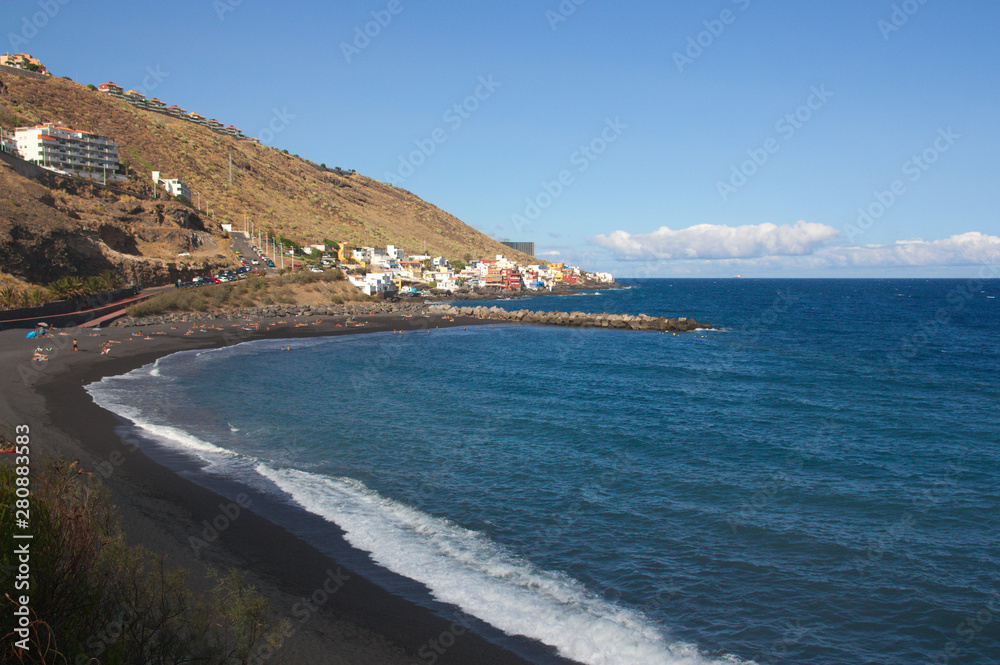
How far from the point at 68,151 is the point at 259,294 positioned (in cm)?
3626

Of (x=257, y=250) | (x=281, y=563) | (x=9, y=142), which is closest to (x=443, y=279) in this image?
(x=257, y=250)

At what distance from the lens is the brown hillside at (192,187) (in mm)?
57991

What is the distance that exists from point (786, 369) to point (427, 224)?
16624 cm

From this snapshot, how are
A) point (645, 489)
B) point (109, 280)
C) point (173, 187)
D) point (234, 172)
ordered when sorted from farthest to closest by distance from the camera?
point (234, 172)
point (173, 187)
point (109, 280)
point (645, 489)

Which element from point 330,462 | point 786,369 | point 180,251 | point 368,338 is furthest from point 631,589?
point 180,251

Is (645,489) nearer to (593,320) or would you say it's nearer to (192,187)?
(593,320)

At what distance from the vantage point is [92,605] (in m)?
5.50

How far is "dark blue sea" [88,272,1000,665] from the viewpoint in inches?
362

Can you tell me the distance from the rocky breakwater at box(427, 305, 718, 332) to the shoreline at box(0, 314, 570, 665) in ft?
171

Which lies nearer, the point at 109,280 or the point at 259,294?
the point at 109,280

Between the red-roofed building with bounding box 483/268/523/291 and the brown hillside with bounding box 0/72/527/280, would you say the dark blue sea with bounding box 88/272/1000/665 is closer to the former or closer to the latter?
the brown hillside with bounding box 0/72/527/280

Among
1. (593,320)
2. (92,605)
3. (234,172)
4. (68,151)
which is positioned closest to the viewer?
(92,605)

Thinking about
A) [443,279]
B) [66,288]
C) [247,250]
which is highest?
[247,250]

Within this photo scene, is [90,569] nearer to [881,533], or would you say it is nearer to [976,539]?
[881,533]
